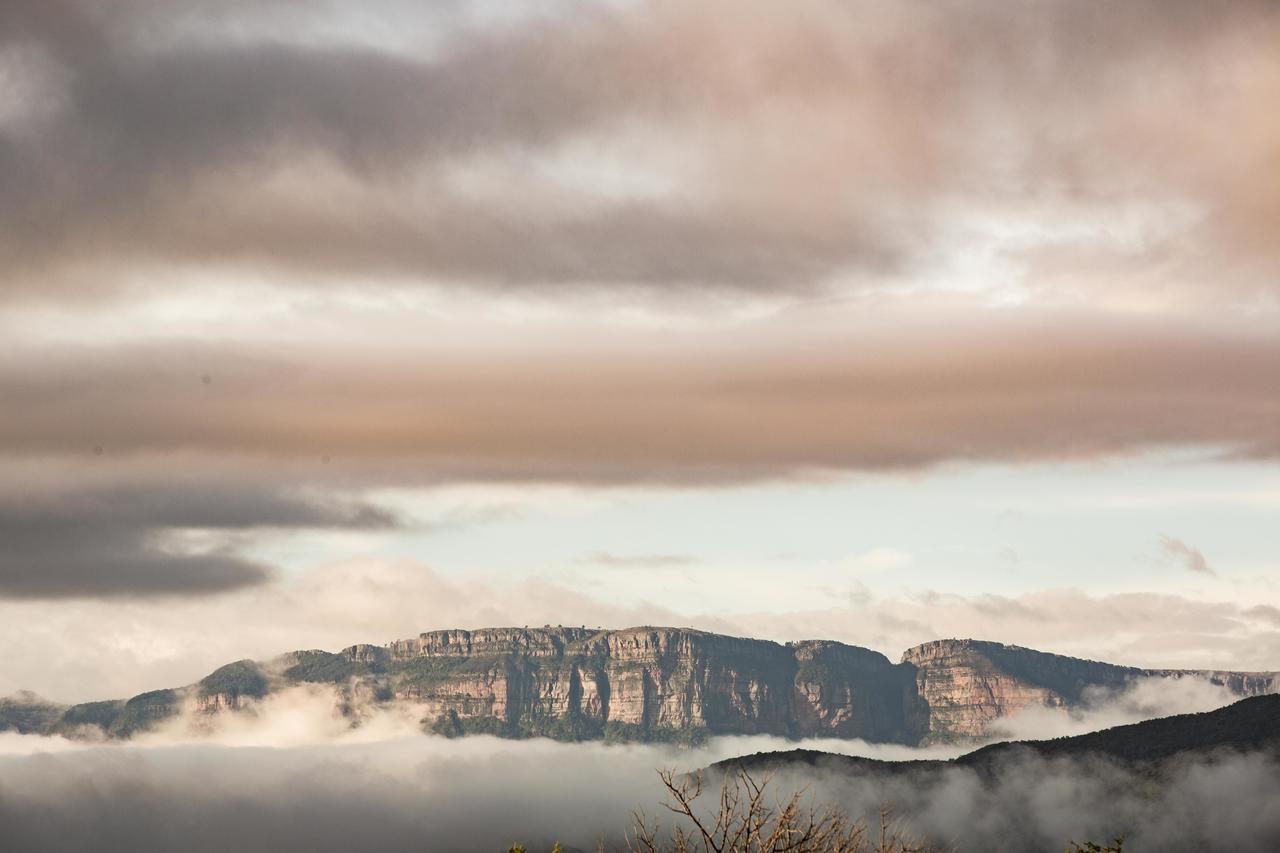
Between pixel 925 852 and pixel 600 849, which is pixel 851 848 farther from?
pixel 600 849

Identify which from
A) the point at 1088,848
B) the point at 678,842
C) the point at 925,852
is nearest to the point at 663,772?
the point at 678,842

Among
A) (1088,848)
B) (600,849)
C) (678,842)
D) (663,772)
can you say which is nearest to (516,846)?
(600,849)

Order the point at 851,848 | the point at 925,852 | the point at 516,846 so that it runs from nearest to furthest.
→ the point at 851,848
the point at 925,852
the point at 516,846

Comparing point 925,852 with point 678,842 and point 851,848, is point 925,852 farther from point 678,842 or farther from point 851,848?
point 678,842

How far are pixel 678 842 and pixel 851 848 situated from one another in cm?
961

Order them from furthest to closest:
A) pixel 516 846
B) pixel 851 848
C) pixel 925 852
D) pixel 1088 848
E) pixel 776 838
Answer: pixel 1088 848 < pixel 516 846 < pixel 925 852 < pixel 851 848 < pixel 776 838

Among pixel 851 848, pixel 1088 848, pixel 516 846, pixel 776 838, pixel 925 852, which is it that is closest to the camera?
pixel 776 838

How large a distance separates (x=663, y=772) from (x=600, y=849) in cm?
1004

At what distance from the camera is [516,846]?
81.6m

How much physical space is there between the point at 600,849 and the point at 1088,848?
59.9 m

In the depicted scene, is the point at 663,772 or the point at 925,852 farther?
the point at 925,852

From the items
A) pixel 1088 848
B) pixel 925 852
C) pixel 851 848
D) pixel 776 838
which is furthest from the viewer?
pixel 1088 848

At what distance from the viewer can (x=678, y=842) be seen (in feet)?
196

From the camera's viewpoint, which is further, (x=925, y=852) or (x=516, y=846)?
(x=516, y=846)
